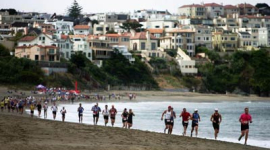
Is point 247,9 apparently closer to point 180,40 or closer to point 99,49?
point 180,40

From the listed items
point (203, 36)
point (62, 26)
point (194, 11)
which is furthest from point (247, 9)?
point (62, 26)

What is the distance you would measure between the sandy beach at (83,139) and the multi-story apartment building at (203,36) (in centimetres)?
9528

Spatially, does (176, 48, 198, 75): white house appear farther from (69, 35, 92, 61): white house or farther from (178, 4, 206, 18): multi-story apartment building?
(178, 4, 206, 18): multi-story apartment building

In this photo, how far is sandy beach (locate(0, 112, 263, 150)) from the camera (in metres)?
21.4

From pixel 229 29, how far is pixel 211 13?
23.1m

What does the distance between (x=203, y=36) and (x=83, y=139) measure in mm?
101395

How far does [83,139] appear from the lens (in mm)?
23750

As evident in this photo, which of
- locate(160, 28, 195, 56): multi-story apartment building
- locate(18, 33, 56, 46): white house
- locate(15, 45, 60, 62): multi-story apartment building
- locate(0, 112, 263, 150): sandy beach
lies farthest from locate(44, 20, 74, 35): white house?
locate(0, 112, 263, 150): sandy beach

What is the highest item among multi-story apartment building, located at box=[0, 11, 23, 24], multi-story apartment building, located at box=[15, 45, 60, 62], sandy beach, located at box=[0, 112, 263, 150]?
multi-story apartment building, located at box=[0, 11, 23, 24]

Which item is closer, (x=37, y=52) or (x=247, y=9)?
(x=37, y=52)

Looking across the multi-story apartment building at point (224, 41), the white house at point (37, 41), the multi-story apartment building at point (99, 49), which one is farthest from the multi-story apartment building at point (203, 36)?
the white house at point (37, 41)

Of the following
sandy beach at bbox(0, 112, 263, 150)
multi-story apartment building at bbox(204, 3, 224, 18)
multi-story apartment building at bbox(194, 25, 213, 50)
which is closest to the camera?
sandy beach at bbox(0, 112, 263, 150)

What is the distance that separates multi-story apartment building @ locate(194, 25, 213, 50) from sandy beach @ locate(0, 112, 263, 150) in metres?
95.3

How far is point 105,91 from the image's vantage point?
83125 mm
